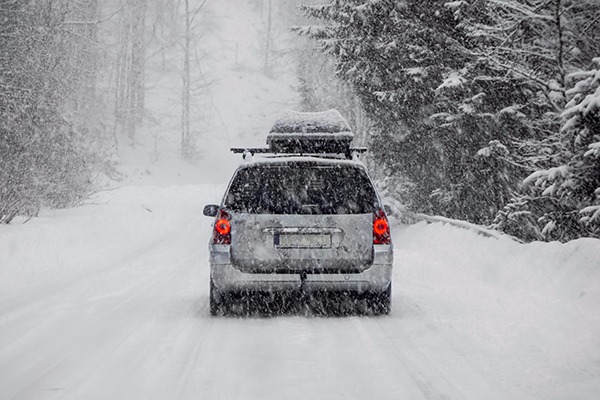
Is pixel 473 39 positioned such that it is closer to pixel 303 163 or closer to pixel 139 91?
pixel 303 163

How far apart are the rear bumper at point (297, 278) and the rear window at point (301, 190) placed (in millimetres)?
535

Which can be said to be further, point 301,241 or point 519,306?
point 519,306

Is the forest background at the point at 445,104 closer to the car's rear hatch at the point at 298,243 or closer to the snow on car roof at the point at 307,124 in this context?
the snow on car roof at the point at 307,124

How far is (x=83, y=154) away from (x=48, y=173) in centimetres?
298

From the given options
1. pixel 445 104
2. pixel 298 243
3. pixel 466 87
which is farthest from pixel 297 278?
pixel 445 104

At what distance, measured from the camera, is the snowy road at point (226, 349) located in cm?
423

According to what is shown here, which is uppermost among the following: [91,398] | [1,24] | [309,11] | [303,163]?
[309,11]

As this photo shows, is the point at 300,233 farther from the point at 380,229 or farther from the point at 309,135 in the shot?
the point at 309,135

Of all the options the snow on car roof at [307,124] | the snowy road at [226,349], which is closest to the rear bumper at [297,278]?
the snowy road at [226,349]

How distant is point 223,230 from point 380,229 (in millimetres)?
1716

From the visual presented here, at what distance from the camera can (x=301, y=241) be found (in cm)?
640

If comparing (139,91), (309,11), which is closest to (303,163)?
(309,11)

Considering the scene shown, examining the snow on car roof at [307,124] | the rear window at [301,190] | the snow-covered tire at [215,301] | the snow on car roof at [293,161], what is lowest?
the snow-covered tire at [215,301]

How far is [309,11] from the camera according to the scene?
18.0 meters
